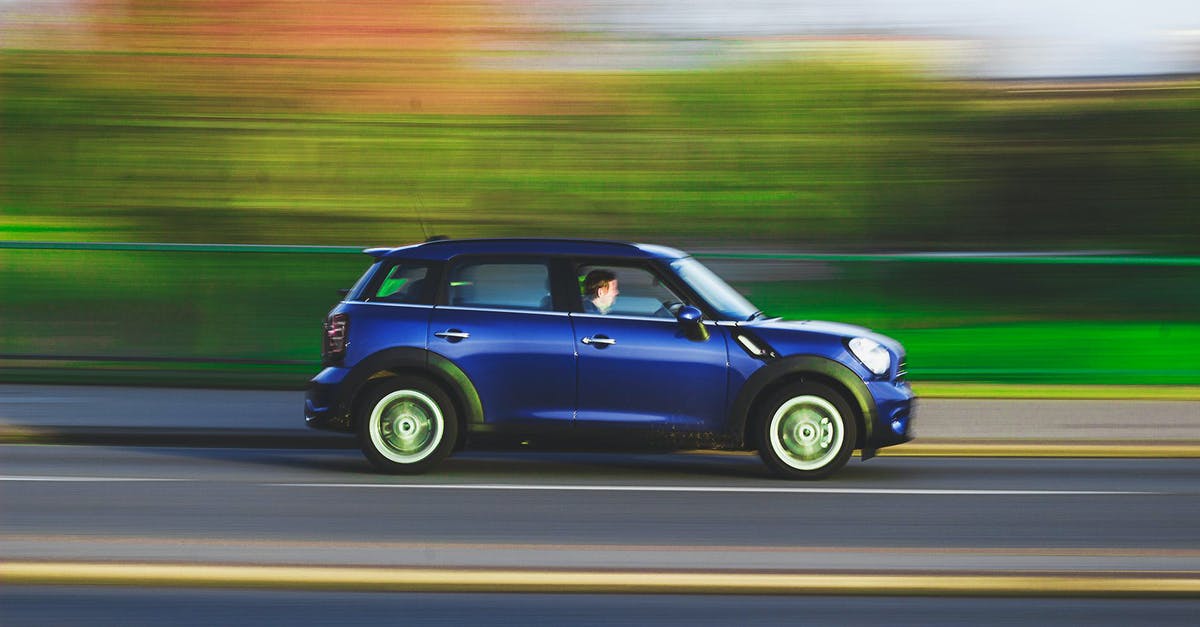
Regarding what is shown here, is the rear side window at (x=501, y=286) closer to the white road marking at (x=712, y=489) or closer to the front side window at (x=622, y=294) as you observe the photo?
the front side window at (x=622, y=294)

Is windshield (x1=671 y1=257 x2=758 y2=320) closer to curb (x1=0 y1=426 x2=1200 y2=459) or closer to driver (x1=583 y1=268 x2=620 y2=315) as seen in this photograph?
driver (x1=583 y1=268 x2=620 y2=315)

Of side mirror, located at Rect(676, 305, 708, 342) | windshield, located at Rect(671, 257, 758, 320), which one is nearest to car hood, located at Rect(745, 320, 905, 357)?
windshield, located at Rect(671, 257, 758, 320)

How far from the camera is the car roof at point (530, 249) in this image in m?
9.52

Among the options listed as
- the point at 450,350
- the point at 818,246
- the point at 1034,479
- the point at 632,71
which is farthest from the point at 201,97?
the point at 1034,479

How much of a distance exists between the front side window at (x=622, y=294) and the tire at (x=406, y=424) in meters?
1.06

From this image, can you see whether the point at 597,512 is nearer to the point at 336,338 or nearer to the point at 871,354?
the point at 871,354

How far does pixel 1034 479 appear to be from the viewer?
31.5 ft

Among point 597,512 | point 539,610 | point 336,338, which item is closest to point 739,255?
point 336,338

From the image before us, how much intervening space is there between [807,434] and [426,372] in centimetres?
227

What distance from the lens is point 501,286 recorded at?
31.1 feet

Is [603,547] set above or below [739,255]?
below

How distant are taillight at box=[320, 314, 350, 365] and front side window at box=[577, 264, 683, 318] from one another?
145 centimetres

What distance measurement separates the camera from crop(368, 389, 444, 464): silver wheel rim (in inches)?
373

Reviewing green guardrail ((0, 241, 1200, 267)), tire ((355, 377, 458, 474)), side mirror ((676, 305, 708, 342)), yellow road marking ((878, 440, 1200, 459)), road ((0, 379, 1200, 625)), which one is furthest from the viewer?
green guardrail ((0, 241, 1200, 267))
